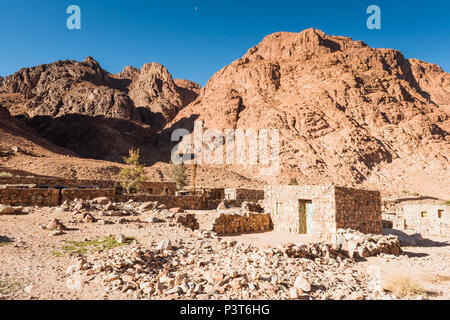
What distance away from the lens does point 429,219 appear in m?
20.7

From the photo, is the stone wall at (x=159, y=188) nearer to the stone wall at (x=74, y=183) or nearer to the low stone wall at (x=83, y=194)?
the stone wall at (x=74, y=183)

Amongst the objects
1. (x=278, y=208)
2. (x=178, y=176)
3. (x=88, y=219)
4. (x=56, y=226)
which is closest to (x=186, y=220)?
(x=88, y=219)

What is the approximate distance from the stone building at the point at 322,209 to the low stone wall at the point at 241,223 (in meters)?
0.61

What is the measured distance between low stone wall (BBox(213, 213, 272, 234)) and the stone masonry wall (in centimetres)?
470

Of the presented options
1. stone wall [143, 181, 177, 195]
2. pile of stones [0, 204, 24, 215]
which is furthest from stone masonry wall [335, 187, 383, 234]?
stone wall [143, 181, 177, 195]

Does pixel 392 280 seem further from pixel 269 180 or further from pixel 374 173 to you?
pixel 374 173

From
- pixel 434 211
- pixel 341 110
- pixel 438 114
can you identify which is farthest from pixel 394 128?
pixel 434 211

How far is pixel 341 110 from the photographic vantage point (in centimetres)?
6531

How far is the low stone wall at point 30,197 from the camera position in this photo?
1377 centimetres

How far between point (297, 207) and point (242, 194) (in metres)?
13.4

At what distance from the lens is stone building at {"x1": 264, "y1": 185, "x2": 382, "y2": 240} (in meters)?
Answer: 14.2

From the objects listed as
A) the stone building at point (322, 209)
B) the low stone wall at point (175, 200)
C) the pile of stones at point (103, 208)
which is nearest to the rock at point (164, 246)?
the pile of stones at point (103, 208)
